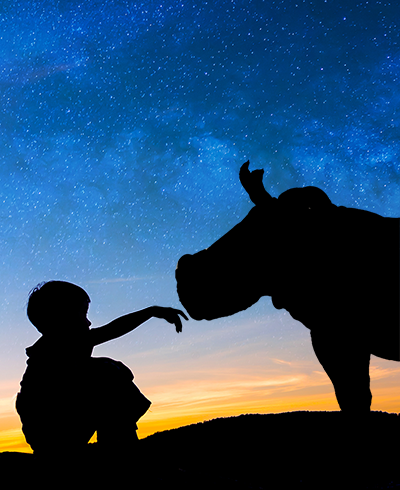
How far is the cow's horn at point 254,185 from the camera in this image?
2.34 m

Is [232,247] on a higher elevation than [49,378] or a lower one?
higher

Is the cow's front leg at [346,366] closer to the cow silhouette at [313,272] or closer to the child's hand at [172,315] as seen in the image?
the cow silhouette at [313,272]

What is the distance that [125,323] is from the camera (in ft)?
9.01

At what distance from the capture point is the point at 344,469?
2393 millimetres

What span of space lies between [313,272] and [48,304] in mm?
1668

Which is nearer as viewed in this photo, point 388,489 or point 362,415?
point 388,489

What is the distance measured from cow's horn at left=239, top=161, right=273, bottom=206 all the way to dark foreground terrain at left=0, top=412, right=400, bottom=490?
52.9 inches

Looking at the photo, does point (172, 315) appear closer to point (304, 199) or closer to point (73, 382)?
point (73, 382)

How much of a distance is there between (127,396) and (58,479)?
1106 millimetres

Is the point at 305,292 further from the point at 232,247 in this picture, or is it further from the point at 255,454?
the point at 255,454

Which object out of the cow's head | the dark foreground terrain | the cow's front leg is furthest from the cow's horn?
the dark foreground terrain

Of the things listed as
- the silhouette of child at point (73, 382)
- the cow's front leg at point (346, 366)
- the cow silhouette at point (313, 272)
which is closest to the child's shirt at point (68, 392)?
the silhouette of child at point (73, 382)

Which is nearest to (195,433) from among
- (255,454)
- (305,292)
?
(255,454)

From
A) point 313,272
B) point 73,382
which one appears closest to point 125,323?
point 73,382
